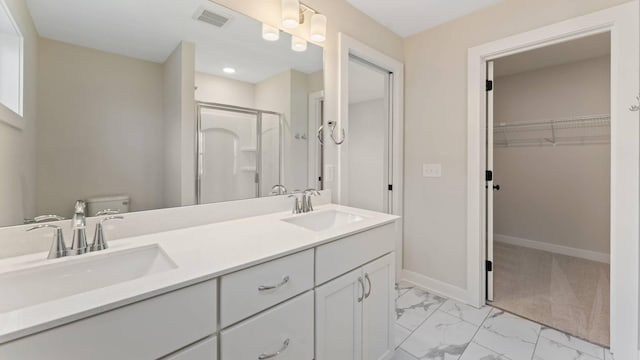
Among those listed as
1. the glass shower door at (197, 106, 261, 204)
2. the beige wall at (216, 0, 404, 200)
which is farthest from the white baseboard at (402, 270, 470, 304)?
the glass shower door at (197, 106, 261, 204)

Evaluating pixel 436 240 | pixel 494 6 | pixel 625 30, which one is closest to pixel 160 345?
pixel 436 240

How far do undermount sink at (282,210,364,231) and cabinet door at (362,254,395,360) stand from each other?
299 millimetres

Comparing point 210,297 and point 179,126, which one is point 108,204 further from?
point 210,297

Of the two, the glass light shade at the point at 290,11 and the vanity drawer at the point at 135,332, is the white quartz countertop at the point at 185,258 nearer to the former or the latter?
the vanity drawer at the point at 135,332

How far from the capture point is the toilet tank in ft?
3.58

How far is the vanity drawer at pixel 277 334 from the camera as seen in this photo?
87 cm

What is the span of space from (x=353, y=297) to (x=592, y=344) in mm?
1696

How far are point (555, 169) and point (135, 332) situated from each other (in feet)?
14.4

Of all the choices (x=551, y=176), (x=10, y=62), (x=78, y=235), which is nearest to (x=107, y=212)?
(x=78, y=235)

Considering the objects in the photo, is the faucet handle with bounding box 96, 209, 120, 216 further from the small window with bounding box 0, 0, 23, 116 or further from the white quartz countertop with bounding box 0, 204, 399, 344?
the small window with bounding box 0, 0, 23, 116

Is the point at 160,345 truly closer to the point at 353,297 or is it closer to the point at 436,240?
the point at 353,297

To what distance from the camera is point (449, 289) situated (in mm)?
2391

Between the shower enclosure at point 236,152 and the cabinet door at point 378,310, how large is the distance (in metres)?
0.78

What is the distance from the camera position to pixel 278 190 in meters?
1.74
